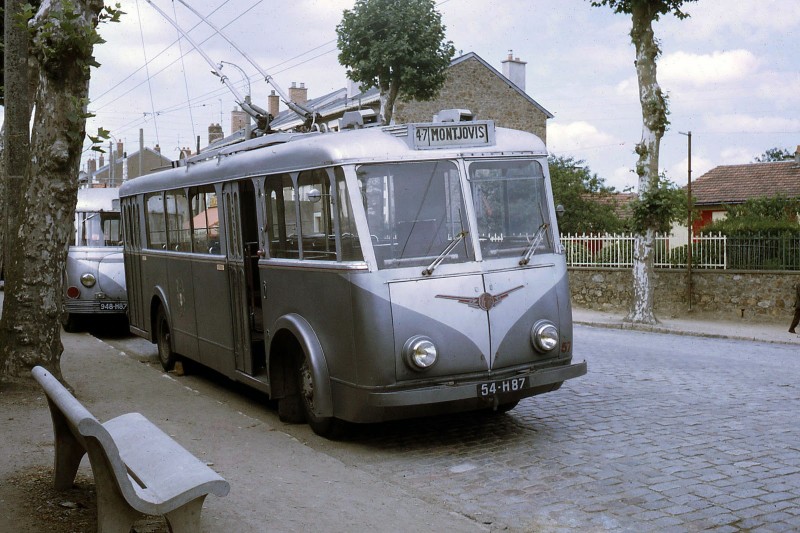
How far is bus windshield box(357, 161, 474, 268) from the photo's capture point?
787 centimetres

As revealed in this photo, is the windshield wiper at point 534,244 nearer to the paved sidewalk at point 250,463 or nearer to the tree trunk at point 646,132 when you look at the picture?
the paved sidewalk at point 250,463

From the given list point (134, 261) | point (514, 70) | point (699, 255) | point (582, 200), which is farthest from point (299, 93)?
point (134, 261)

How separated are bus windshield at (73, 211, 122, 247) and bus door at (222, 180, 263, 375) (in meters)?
9.02

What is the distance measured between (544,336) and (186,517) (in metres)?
4.25

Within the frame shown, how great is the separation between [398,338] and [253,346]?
8.78 ft

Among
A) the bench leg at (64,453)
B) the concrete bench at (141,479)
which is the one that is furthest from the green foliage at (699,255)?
the concrete bench at (141,479)

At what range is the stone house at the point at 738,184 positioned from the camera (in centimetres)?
4228

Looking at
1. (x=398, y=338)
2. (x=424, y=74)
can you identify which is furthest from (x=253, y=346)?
(x=424, y=74)

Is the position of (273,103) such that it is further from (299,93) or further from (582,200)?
(582,200)

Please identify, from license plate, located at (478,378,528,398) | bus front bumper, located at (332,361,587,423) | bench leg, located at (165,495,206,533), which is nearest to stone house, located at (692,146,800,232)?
bus front bumper, located at (332,361,587,423)

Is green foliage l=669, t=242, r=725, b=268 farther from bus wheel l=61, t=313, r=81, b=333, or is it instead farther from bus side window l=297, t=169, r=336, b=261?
bus side window l=297, t=169, r=336, b=261

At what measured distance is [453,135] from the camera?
8.24 m

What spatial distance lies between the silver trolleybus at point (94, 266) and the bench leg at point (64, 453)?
1125cm

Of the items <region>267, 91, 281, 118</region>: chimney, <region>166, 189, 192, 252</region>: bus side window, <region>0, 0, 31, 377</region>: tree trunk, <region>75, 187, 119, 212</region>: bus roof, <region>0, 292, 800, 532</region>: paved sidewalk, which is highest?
<region>267, 91, 281, 118</region>: chimney
